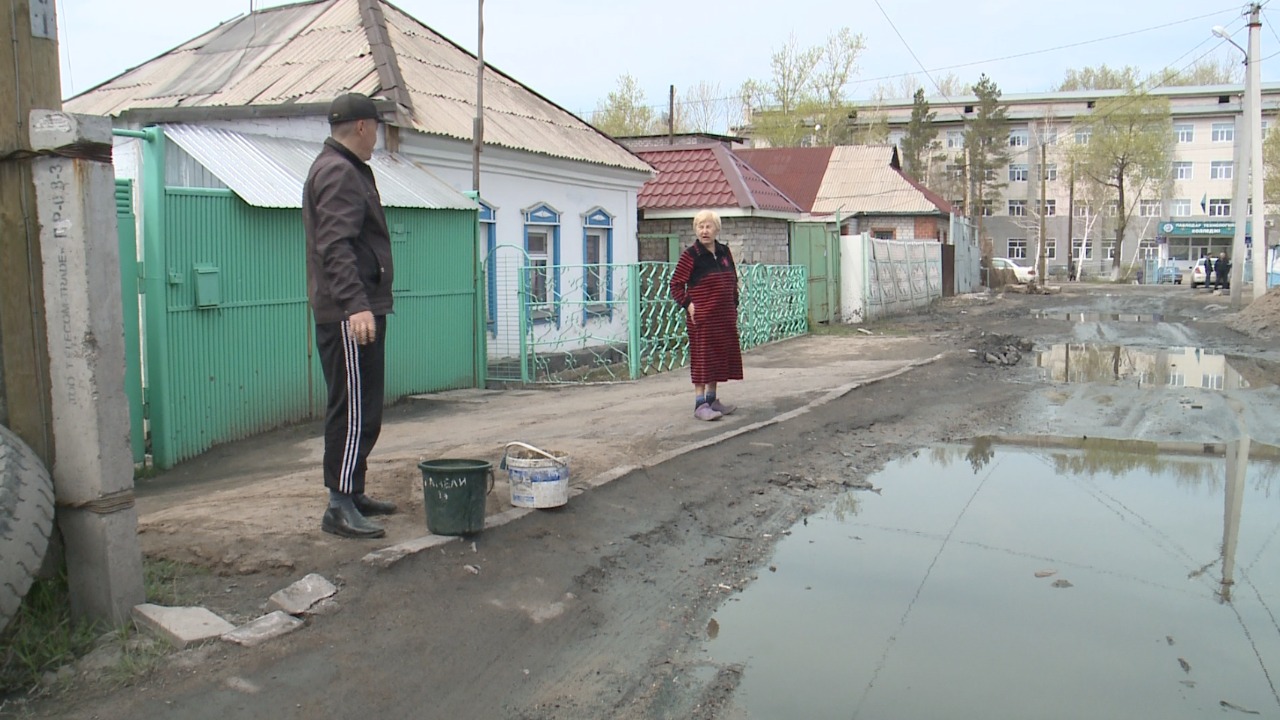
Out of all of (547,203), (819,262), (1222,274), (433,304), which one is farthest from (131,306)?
(1222,274)

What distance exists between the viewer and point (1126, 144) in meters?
64.0

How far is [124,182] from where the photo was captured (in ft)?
24.0

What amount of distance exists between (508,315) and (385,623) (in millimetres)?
10067

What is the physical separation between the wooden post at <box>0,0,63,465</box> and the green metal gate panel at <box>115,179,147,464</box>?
3.31m

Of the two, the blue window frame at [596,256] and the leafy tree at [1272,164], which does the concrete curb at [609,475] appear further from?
the leafy tree at [1272,164]

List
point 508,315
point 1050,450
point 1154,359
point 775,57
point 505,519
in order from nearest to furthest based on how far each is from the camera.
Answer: point 505,519 → point 1050,450 → point 508,315 → point 1154,359 → point 775,57

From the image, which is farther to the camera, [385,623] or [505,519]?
[505,519]

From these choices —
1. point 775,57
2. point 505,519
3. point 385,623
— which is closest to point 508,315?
point 505,519

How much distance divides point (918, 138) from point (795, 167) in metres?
28.9

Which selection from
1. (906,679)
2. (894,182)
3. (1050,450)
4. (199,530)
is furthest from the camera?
(894,182)

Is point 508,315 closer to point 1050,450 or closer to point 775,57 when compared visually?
point 1050,450

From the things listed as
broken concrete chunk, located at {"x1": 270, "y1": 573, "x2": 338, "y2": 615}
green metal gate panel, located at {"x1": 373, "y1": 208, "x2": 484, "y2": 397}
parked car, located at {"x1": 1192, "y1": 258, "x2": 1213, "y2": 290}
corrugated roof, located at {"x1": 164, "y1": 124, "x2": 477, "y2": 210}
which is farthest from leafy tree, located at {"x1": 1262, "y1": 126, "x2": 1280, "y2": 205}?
broken concrete chunk, located at {"x1": 270, "y1": 573, "x2": 338, "y2": 615}

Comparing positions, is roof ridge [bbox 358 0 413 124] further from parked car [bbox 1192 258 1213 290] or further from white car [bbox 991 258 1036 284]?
white car [bbox 991 258 1036 284]

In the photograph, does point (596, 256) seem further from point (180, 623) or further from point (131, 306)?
point (180, 623)
